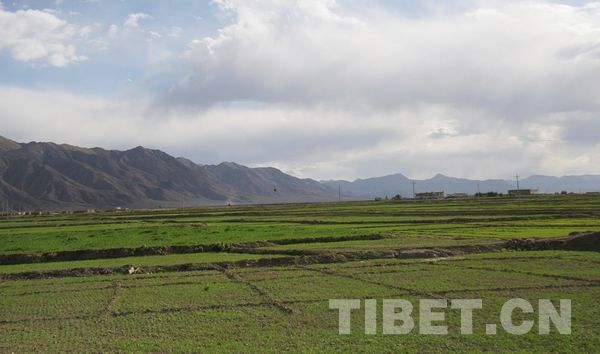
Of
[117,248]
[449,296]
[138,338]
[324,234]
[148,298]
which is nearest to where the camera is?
[138,338]

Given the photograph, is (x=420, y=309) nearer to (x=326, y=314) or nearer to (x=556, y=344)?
(x=326, y=314)

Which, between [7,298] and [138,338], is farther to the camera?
[7,298]

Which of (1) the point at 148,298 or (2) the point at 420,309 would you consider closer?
(2) the point at 420,309

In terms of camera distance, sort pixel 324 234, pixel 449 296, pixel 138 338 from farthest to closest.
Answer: pixel 324 234, pixel 449 296, pixel 138 338

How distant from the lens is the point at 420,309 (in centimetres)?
1515

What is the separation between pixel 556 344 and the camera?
38.0 feet

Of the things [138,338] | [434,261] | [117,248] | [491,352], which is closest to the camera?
[491,352]

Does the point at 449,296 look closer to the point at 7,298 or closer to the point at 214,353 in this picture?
the point at 214,353

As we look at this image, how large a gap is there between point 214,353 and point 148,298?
24.3ft

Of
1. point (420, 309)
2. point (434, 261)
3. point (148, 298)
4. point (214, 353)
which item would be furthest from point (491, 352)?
point (434, 261)

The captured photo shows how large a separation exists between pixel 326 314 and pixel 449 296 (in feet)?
15.1

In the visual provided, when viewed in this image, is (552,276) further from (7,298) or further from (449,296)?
(7,298)

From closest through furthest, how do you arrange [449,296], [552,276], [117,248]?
[449,296] → [552,276] → [117,248]

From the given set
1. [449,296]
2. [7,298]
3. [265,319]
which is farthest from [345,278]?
[7,298]
